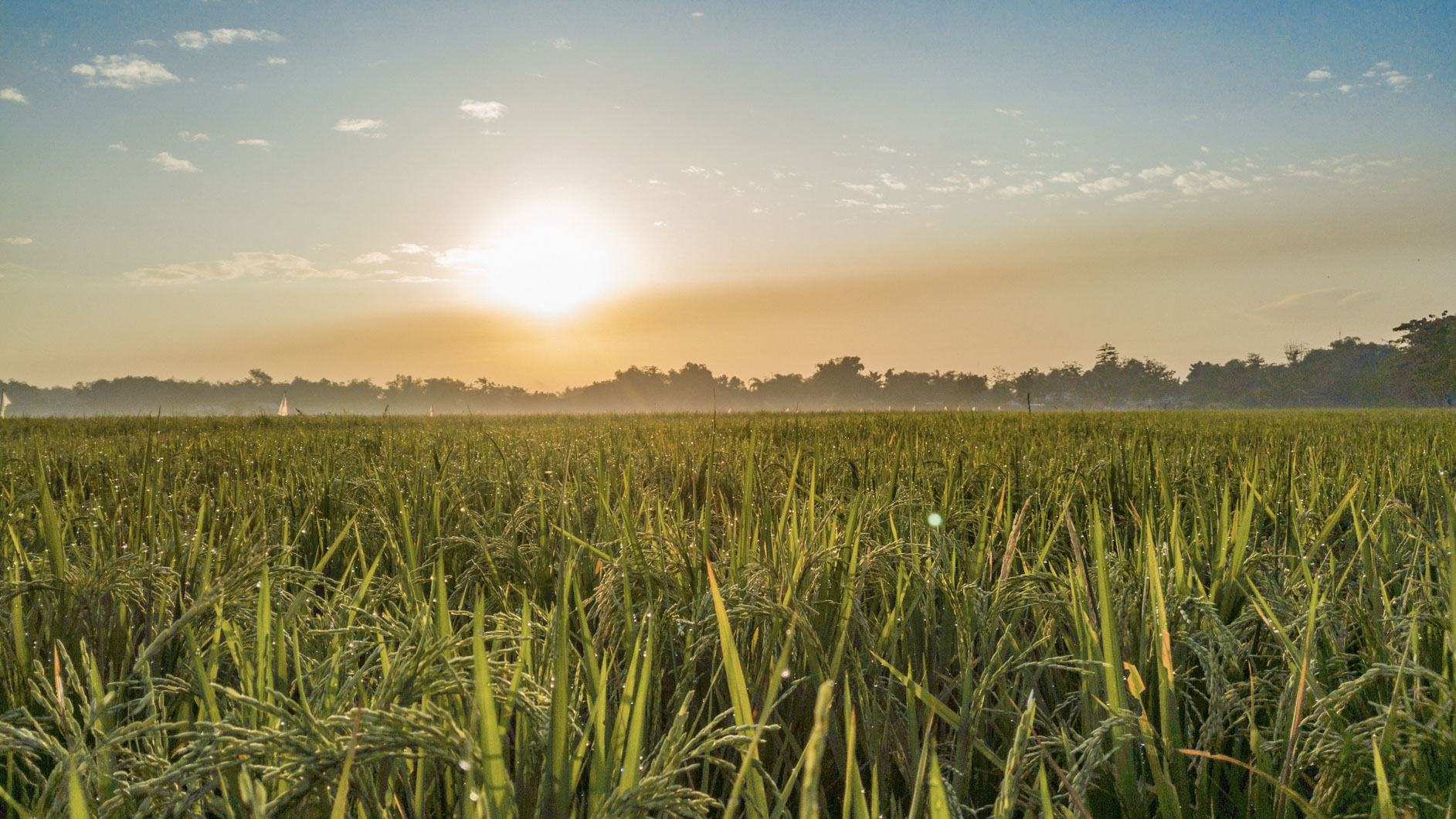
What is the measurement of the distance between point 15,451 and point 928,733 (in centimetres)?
706

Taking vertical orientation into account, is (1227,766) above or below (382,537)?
below

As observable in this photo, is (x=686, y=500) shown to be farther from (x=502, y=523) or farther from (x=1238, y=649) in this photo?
(x=1238, y=649)

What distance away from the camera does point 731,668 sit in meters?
0.95

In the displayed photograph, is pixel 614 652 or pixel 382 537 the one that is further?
pixel 382 537

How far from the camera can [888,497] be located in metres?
2.52

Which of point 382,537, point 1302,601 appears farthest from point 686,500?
point 1302,601

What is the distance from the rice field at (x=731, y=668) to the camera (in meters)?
0.79

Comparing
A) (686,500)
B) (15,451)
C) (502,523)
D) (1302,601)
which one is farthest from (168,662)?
(15,451)

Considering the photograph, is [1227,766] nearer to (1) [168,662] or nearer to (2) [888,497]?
(2) [888,497]

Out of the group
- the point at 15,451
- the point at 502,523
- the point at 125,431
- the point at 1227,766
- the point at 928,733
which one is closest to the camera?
the point at 928,733

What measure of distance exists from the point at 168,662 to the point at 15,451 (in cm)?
564

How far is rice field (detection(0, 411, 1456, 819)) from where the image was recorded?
2.58 ft

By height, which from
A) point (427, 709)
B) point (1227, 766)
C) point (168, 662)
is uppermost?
point (427, 709)

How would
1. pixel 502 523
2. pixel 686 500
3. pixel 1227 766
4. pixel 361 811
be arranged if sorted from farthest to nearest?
pixel 686 500
pixel 502 523
pixel 1227 766
pixel 361 811
